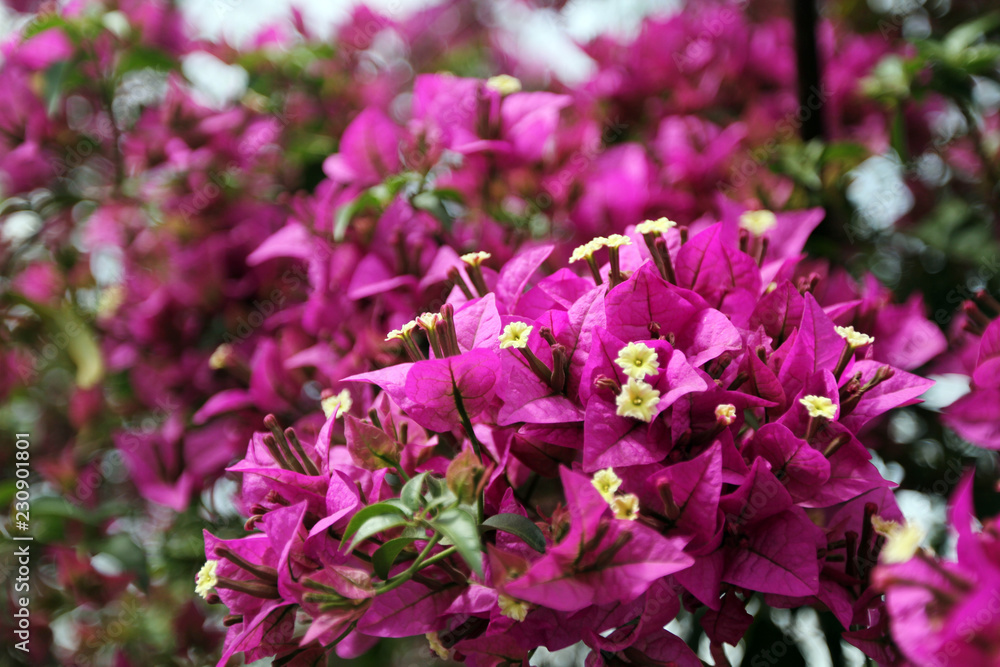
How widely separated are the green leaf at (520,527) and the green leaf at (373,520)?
5cm

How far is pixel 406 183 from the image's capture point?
29.0 inches

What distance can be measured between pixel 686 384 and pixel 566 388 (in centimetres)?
9

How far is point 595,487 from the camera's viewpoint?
424 millimetres

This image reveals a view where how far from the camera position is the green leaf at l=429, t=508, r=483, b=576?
377 millimetres

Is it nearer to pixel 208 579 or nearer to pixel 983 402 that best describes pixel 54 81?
pixel 208 579

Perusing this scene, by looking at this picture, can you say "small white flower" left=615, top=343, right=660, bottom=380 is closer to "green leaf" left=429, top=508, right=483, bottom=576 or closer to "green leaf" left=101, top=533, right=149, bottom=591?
"green leaf" left=429, top=508, right=483, bottom=576

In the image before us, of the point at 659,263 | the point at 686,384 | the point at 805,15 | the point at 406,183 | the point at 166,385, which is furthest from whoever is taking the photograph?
the point at 166,385

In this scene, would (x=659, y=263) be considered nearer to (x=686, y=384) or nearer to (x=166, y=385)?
(x=686, y=384)

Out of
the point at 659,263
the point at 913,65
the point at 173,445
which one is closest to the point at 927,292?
the point at 913,65

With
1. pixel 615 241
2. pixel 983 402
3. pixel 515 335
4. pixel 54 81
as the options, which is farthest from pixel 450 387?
pixel 54 81

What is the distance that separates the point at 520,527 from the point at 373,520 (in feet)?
0.28

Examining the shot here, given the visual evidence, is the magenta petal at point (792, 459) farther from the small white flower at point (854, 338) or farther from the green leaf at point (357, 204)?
the green leaf at point (357, 204)

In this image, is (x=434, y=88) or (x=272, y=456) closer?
(x=272, y=456)

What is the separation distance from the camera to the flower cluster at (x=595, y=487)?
17.1 inches
